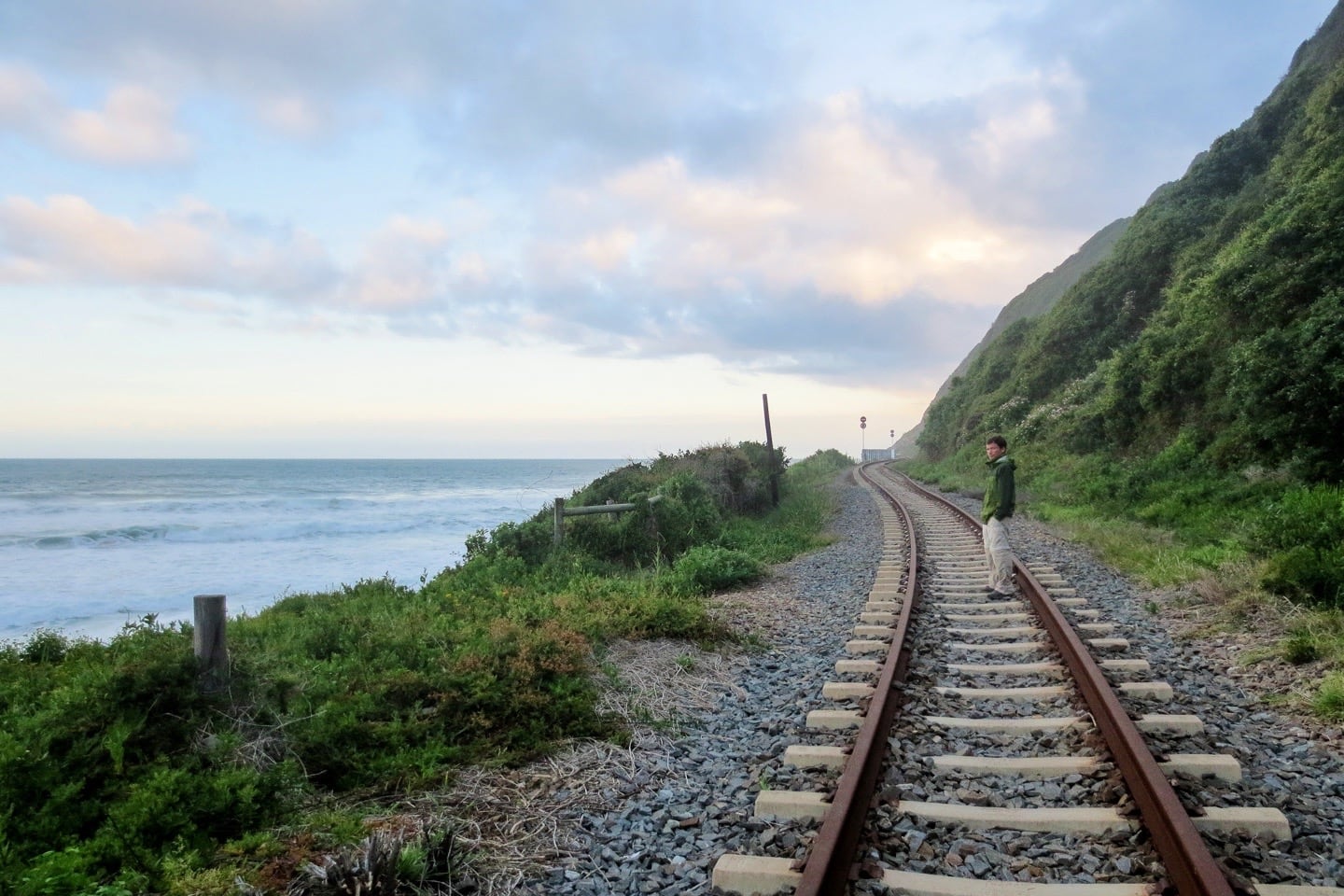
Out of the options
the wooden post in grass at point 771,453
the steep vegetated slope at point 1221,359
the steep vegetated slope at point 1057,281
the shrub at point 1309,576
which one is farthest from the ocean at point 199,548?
the steep vegetated slope at point 1057,281

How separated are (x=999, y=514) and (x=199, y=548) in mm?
25357

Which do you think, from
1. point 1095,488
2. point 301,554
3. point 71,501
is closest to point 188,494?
point 71,501

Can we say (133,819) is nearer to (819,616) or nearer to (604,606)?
(604,606)

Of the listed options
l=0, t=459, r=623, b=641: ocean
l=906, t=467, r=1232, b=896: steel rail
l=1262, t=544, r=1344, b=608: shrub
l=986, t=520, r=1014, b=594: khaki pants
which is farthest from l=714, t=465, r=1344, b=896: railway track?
l=0, t=459, r=623, b=641: ocean

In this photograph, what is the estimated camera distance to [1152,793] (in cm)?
355

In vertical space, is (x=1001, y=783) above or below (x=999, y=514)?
below

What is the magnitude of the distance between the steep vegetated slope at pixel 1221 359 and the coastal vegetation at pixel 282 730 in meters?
6.52

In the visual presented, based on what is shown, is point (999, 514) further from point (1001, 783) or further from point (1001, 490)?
point (1001, 783)

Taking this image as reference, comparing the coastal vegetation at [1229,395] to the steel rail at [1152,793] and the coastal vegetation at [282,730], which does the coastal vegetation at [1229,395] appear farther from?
the coastal vegetation at [282,730]

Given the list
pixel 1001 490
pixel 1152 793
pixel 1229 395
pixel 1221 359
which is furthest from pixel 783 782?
pixel 1221 359

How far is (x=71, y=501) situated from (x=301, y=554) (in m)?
31.5

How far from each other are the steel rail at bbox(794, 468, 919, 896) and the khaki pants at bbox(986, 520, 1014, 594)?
124 inches

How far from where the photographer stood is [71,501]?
46500 mm

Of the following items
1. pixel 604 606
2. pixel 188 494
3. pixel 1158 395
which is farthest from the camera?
pixel 188 494
